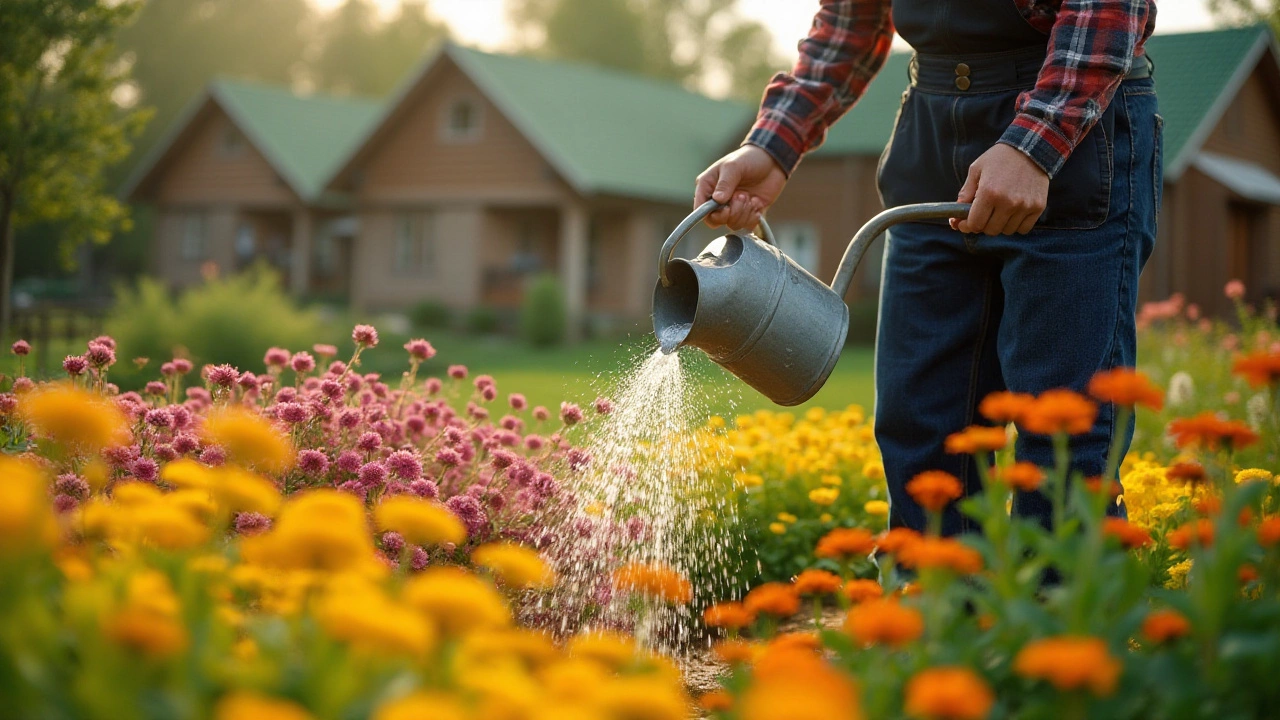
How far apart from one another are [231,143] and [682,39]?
82.6ft

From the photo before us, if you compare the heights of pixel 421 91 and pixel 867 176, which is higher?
pixel 421 91

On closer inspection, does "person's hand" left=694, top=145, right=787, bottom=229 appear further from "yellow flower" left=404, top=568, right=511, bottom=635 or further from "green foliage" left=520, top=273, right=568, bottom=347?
"green foliage" left=520, top=273, right=568, bottom=347

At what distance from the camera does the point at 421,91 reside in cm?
2120

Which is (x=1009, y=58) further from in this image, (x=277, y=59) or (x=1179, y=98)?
(x=277, y=59)

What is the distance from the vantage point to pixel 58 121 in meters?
6.57

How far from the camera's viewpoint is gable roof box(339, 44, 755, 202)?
19469 millimetres

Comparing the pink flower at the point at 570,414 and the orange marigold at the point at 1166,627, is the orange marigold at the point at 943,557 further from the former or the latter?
the pink flower at the point at 570,414

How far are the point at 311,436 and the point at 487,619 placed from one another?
1944 mm

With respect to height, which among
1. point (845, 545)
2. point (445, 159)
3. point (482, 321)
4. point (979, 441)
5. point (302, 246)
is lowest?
point (845, 545)

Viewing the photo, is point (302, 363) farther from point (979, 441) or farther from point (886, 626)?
point (886, 626)

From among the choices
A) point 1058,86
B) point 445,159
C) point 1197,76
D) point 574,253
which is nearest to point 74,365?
point 1058,86

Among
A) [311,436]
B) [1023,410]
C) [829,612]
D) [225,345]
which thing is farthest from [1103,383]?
[225,345]

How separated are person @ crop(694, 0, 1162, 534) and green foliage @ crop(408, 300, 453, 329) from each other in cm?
1803

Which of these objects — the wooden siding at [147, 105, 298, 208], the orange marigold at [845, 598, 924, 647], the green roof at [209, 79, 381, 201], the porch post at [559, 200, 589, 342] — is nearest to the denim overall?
the orange marigold at [845, 598, 924, 647]
